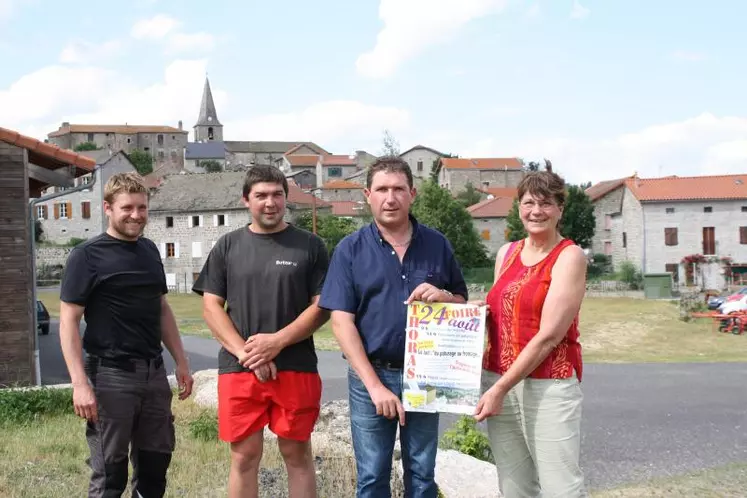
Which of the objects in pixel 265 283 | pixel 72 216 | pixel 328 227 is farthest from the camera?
pixel 72 216

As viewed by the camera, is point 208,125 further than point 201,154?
Yes

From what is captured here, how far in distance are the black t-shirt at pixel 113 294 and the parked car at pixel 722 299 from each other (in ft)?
111

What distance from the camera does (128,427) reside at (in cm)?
452

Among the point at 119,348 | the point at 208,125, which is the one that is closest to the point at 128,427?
the point at 119,348

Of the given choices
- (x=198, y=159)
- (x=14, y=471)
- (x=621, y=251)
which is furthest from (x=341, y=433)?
(x=198, y=159)

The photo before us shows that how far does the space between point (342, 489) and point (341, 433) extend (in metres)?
1.96

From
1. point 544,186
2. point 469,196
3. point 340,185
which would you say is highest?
point 340,185

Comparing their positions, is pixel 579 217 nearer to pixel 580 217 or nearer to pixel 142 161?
pixel 580 217

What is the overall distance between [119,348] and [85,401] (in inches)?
13.7

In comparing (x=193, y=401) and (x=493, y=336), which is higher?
(x=493, y=336)

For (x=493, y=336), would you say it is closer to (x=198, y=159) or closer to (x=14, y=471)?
(x=14, y=471)

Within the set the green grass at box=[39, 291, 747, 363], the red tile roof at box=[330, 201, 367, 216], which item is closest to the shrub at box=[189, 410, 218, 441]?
the green grass at box=[39, 291, 747, 363]

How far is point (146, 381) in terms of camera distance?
180 inches

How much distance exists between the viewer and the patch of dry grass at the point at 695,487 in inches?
258
